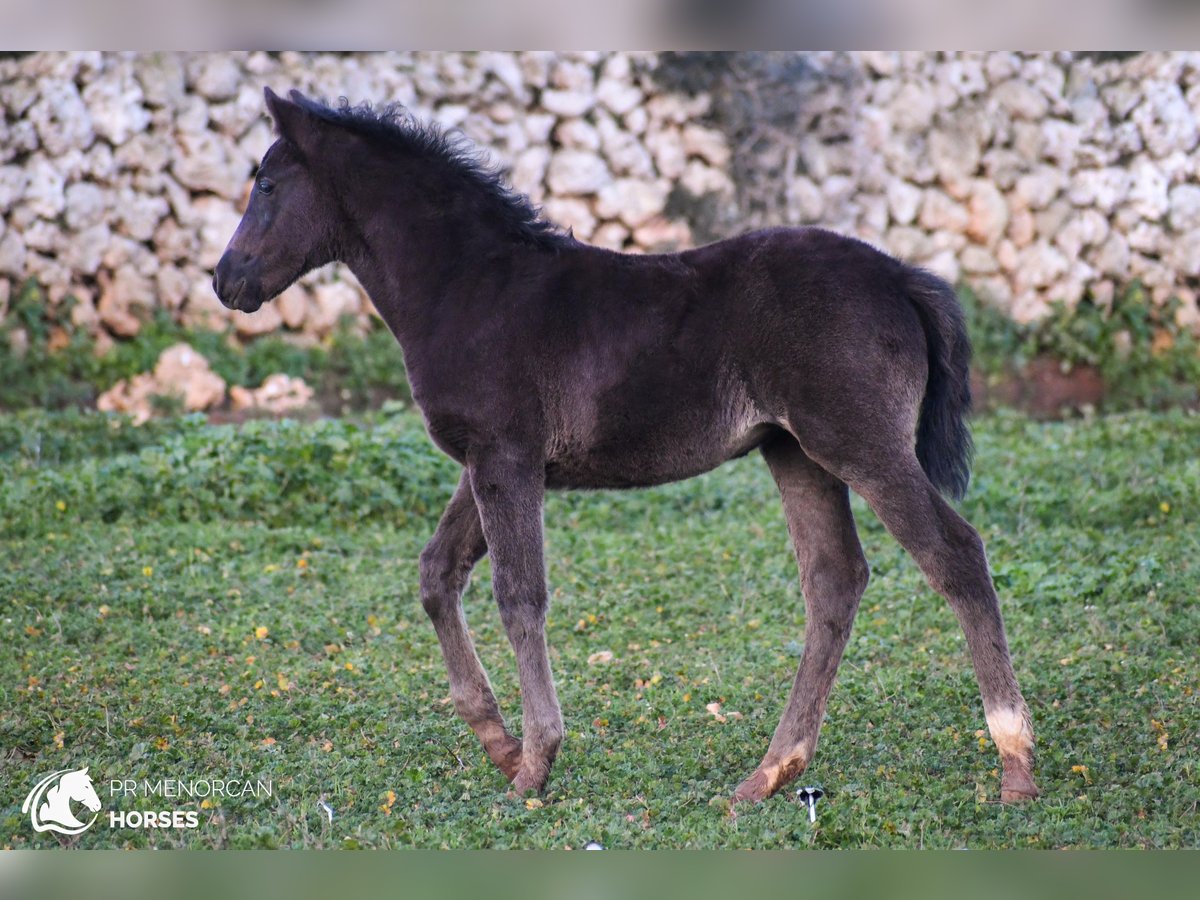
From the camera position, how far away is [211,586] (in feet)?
23.9

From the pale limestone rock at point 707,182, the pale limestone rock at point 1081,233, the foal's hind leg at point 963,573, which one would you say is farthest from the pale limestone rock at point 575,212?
the foal's hind leg at point 963,573

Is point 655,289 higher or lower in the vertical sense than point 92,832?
higher

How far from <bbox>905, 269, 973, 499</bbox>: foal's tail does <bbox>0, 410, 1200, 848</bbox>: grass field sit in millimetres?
1150

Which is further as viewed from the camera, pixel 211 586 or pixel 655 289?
pixel 211 586

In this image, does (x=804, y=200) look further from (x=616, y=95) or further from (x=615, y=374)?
(x=615, y=374)

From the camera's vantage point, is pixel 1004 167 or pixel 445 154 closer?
pixel 445 154

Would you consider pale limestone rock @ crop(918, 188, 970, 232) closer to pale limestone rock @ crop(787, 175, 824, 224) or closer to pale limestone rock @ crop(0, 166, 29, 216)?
pale limestone rock @ crop(787, 175, 824, 224)

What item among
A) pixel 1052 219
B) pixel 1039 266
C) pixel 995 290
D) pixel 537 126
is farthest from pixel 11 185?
pixel 1052 219

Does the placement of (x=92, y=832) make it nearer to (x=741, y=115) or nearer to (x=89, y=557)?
(x=89, y=557)

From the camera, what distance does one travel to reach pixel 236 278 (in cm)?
505

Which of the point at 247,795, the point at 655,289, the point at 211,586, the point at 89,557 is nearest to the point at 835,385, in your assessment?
the point at 655,289

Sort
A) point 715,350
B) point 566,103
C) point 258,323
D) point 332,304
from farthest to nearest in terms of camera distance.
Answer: point 566,103 < point 332,304 < point 258,323 < point 715,350

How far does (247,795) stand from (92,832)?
1.76ft

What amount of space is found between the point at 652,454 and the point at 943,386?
3.62 feet
